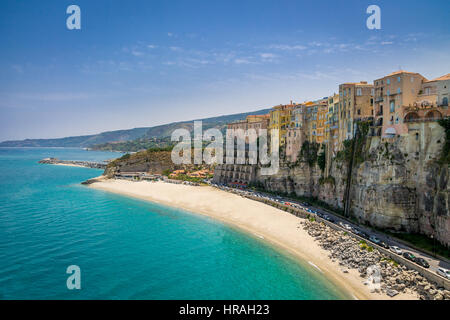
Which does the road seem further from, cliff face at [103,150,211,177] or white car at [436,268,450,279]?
cliff face at [103,150,211,177]

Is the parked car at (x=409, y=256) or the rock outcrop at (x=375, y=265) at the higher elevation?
the parked car at (x=409, y=256)

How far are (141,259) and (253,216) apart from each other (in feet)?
72.7

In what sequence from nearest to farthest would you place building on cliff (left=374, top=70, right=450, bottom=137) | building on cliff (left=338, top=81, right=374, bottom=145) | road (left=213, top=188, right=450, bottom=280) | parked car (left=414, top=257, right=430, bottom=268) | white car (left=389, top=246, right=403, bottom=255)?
parked car (left=414, top=257, right=430, bottom=268) < road (left=213, top=188, right=450, bottom=280) < white car (left=389, top=246, right=403, bottom=255) < building on cliff (left=374, top=70, right=450, bottom=137) < building on cliff (left=338, top=81, right=374, bottom=145)

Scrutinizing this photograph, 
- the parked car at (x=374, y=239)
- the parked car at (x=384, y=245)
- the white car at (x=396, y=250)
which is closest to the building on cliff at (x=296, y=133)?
the parked car at (x=374, y=239)

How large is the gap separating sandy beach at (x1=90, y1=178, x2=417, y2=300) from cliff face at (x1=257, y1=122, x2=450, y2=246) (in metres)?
9.87

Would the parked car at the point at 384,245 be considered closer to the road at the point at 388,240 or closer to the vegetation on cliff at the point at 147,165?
the road at the point at 388,240

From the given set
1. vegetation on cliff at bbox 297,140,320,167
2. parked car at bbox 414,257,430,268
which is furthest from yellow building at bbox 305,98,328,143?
parked car at bbox 414,257,430,268

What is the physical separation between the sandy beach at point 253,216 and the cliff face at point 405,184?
987 cm

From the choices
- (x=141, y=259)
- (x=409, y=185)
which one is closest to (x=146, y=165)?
(x=141, y=259)

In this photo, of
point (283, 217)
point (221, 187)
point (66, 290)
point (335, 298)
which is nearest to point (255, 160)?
point (221, 187)

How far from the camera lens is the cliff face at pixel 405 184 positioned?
31172 millimetres

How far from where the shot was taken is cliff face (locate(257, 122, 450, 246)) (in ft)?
102

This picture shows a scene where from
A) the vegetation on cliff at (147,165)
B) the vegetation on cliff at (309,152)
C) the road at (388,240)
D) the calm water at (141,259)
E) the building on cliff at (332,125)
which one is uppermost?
the building on cliff at (332,125)

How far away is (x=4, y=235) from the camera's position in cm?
3931
